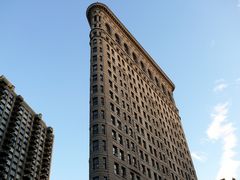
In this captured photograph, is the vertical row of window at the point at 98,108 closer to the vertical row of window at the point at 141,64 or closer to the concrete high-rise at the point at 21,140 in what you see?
the vertical row of window at the point at 141,64

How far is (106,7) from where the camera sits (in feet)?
280

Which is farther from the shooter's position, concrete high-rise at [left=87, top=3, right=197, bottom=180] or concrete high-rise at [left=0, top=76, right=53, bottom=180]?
concrete high-rise at [left=0, top=76, right=53, bottom=180]

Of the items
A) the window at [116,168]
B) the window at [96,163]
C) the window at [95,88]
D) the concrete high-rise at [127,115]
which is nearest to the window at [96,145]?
the concrete high-rise at [127,115]

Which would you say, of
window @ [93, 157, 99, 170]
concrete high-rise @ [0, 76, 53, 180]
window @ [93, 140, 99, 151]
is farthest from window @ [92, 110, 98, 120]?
concrete high-rise @ [0, 76, 53, 180]

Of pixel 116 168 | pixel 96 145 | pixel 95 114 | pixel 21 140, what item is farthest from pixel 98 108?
pixel 21 140

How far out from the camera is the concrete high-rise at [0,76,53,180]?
9041 centimetres

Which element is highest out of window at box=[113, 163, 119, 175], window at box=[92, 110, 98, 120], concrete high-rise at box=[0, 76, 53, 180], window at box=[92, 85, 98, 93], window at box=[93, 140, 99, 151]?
concrete high-rise at box=[0, 76, 53, 180]

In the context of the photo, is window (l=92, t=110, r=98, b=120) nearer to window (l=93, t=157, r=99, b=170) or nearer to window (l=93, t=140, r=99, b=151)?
window (l=93, t=140, r=99, b=151)

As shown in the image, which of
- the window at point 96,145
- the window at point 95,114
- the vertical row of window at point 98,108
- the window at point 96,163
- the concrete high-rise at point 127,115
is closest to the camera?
the window at point 96,163

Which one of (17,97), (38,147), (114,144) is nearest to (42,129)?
(38,147)

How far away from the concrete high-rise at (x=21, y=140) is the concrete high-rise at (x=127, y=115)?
40.4 m

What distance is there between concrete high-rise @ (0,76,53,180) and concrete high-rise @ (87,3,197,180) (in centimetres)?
4044

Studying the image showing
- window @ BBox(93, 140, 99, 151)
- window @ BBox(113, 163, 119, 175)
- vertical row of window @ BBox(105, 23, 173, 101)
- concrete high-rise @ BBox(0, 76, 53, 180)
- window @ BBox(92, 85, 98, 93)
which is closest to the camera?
window @ BBox(113, 163, 119, 175)

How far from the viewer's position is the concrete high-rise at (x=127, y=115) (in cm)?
5244
